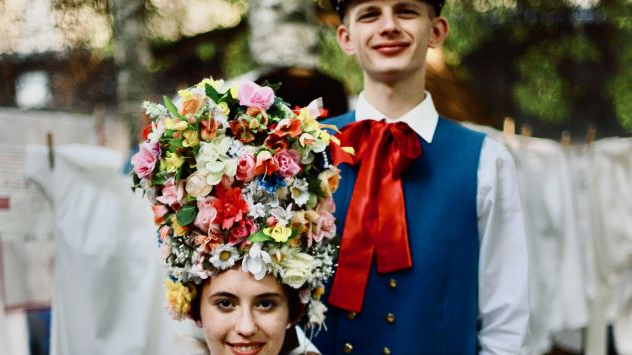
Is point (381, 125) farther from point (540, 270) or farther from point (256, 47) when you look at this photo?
point (540, 270)

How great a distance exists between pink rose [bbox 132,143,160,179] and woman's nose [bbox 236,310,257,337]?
0.41 m

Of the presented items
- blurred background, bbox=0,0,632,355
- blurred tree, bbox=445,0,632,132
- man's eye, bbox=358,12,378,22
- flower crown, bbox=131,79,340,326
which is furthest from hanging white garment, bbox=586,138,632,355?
flower crown, bbox=131,79,340,326

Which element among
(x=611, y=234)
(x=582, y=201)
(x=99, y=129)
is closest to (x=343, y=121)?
(x=99, y=129)

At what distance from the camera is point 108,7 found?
237 inches

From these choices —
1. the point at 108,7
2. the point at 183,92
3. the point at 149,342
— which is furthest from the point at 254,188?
the point at 108,7

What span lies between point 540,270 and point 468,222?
3095 mm

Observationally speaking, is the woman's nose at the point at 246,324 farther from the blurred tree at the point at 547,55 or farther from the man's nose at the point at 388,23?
the blurred tree at the point at 547,55

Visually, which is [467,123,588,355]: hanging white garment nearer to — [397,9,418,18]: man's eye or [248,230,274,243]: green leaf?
[397,9,418,18]: man's eye

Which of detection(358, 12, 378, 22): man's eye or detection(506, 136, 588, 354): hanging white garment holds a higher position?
detection(358, 12, 378, 22): man's eye

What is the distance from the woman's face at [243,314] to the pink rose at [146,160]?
0.31 metres

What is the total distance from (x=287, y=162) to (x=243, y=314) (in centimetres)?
38

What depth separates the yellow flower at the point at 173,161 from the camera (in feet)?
5.98

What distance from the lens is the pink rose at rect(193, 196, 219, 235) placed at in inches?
71.3

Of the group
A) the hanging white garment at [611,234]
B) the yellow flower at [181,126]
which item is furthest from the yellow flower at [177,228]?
the hanging white garment at [611,234]
